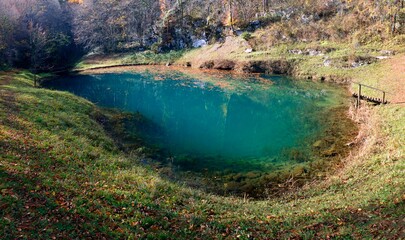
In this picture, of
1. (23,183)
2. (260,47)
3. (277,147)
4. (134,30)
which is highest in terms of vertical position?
(134,30)

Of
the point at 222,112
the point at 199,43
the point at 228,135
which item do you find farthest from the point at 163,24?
the point at 228,135

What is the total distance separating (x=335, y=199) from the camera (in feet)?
47.4

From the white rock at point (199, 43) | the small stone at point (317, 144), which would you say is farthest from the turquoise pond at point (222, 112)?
the white rock at point (199, 43)

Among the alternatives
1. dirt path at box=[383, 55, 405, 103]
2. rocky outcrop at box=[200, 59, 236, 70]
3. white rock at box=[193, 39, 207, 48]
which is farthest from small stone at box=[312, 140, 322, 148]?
white rock at box=[193, 39, 207, 48]

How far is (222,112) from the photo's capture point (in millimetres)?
36750

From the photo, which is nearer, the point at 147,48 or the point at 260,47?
the point at 260,47

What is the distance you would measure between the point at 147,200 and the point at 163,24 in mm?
73857

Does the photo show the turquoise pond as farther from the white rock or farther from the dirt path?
the white rock

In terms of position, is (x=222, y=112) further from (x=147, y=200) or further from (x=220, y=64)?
(x=220, y=64)

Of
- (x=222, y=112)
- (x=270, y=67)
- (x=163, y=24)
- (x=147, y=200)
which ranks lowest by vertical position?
(x=147, y=200)

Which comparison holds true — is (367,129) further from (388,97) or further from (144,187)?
(144,187)

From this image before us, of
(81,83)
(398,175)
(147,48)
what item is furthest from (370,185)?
(147,48)

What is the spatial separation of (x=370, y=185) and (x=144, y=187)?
37.8 ft

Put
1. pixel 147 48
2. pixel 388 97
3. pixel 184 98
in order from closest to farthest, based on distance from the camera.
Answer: pixel 388 97 → pixel 184 98 → pixel 147 48
